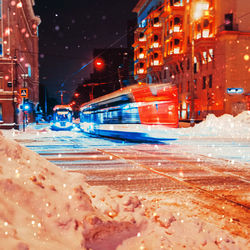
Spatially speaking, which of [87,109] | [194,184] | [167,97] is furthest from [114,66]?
[194,184]

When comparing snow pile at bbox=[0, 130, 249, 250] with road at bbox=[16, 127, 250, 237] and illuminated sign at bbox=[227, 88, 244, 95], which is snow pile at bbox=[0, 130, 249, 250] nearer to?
road at bbox=[16, 127, 250, 237]

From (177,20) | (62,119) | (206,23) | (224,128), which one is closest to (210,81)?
(206,23)

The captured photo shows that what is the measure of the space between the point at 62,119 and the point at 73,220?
3537cm

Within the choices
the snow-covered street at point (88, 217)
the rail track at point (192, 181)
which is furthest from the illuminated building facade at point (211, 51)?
the snow-covered street at point (88, 217)

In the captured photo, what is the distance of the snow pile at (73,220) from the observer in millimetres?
2932

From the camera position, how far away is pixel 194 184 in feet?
23.2

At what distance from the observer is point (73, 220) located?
3.16 m

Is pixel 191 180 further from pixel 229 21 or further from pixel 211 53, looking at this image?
pixel 211 53

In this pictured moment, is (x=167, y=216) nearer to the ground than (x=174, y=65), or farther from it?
nearer to the ground

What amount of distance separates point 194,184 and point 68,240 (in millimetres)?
4607

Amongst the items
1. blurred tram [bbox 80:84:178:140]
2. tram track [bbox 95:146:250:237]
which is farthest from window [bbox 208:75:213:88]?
tram track [bbox 95:146:250:237]

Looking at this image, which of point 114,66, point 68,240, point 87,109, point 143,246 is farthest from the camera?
point 114,66

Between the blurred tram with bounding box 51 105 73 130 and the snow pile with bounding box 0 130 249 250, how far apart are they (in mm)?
34124

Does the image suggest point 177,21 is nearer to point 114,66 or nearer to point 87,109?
point 87,109
